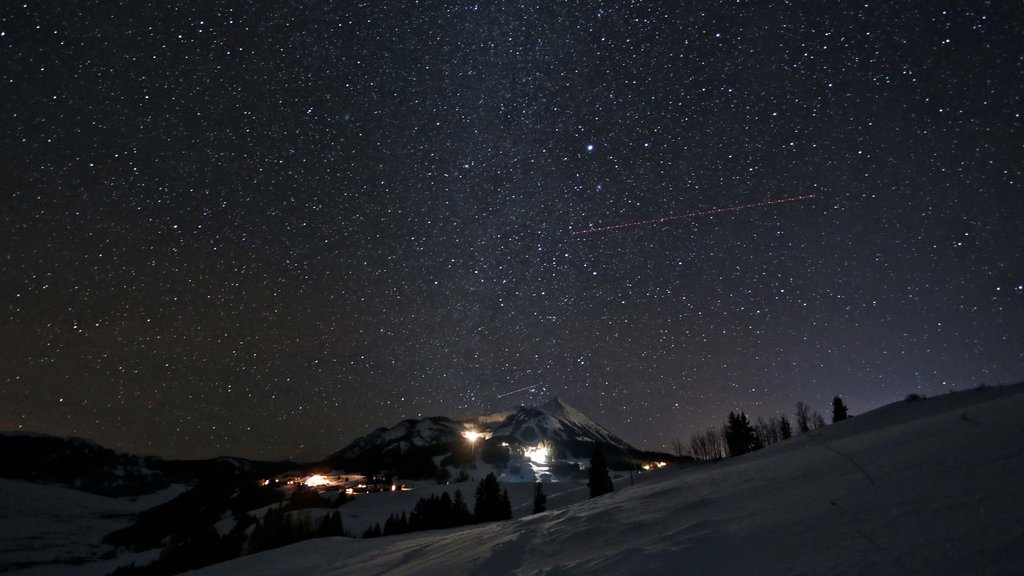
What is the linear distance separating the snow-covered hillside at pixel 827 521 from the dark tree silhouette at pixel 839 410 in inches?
2819

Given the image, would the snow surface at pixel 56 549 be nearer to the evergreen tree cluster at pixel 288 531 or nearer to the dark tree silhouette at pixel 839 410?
the evergreen tree cluster at pixel 288 531

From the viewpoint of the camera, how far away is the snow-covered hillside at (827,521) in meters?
4.26

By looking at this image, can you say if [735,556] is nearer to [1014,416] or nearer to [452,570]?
[1014,416]

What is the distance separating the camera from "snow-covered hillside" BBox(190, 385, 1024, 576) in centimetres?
426

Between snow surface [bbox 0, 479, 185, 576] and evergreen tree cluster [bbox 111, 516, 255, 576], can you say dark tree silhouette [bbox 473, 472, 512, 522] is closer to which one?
evergreen tree cluster [bbox 111, 516, 255, 576]

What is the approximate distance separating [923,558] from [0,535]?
824 ft

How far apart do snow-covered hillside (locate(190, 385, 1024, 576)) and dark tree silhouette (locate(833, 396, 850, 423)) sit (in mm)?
71613

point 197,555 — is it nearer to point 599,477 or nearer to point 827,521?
point 599,477

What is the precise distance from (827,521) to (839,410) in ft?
255

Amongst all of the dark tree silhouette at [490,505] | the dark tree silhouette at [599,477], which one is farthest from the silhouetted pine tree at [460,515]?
the dark tree silhouette at [599,477]

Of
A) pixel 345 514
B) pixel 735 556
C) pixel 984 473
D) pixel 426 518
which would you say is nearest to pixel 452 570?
pixel 735 556

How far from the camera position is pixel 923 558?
404 cm

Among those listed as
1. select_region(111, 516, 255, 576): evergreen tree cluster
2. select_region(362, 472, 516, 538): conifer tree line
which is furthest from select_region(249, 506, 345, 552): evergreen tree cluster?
select_region(362, 472, 516, 538): conifer tree line

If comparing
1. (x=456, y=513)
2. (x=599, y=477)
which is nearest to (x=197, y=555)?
(x=456, y=513)
